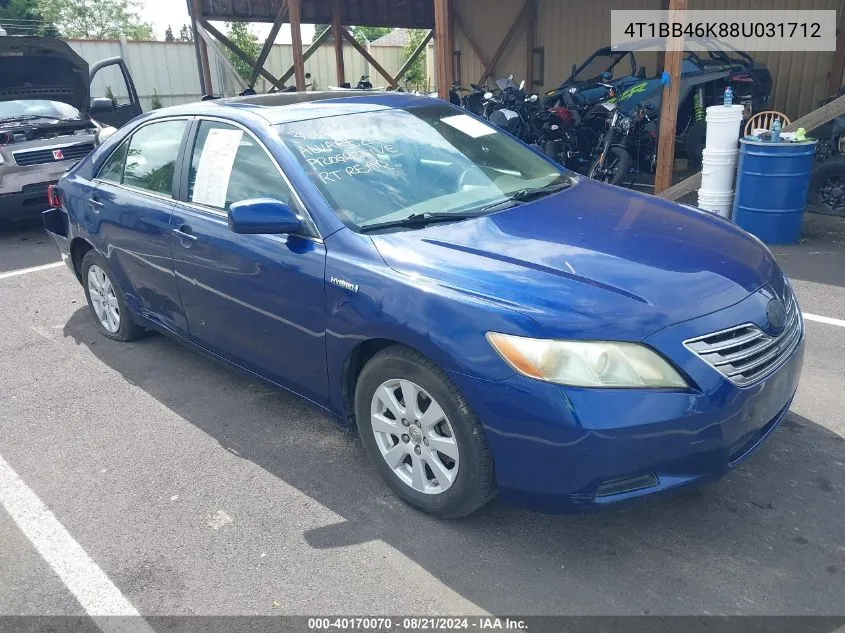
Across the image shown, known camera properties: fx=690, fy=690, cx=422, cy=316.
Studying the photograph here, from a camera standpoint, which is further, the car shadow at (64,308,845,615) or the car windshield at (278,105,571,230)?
the car windshield at (278,105,571,230)

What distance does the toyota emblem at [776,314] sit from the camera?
101 inches

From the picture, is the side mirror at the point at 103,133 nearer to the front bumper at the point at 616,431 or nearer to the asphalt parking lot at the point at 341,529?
the asphalt parking lot at the point at 341,529

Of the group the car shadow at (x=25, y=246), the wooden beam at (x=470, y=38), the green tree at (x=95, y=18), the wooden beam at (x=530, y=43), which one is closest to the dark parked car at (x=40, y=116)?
the car shadow at (x=25, y=246)

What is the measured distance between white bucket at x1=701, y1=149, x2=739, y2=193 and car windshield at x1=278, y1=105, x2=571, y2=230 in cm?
363

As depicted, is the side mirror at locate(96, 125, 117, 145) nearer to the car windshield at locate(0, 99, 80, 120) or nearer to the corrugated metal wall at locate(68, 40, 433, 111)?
the car windshield at locate(0, 99, 80, 120)

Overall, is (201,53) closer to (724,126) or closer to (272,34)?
(272,34)

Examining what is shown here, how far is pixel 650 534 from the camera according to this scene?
2.64 metres

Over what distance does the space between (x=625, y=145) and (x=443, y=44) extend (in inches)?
108

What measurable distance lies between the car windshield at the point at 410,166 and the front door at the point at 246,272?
8.2 inches

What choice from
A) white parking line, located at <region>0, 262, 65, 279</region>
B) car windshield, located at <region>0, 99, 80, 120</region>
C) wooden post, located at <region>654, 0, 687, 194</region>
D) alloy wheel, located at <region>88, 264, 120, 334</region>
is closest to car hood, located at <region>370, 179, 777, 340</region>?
alloy wheel, located at <region>88, 264, 120, 334</region>

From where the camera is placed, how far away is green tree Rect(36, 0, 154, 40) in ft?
143

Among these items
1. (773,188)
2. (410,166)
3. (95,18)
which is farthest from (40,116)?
(95,18)

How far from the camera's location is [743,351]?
2.40 metres

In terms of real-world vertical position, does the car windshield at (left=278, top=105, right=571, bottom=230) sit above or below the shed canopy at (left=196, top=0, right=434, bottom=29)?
below
